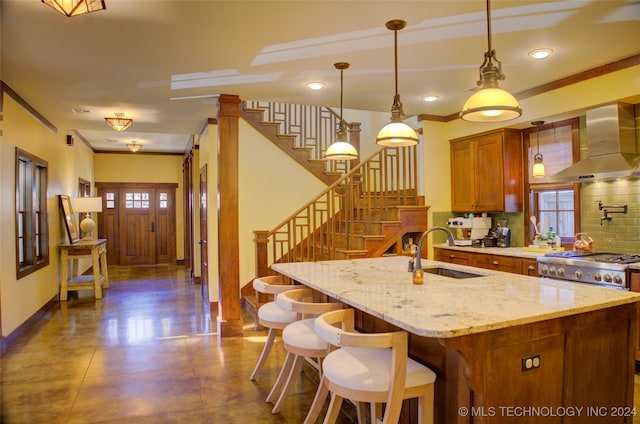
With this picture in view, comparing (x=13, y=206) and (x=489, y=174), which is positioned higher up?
(x=489, y=174)

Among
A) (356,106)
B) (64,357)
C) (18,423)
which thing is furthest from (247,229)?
(18,423)

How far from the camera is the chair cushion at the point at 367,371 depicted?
1.87 m

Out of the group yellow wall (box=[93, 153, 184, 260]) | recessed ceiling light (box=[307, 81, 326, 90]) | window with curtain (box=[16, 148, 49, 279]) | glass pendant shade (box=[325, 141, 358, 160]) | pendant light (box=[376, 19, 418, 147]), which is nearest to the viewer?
pendant light (box=[376, 19, 418, 147])

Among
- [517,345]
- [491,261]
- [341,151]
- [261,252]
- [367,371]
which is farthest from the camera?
[261,252]

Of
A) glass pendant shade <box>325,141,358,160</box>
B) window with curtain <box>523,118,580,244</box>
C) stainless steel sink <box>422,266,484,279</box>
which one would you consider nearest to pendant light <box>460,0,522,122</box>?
stainless steel sink <box>422,266,484,279</box>

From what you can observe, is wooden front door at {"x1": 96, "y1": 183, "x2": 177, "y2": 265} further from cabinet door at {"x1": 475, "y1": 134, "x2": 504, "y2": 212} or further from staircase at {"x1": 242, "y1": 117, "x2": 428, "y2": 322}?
cabinet door at {"x1": 475, "y1": 134, "x2": 504, "y2": 212}

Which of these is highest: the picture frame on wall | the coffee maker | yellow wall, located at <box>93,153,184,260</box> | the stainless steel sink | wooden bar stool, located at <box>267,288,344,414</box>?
yellow wall, located at <box>93,153,184,260</box>

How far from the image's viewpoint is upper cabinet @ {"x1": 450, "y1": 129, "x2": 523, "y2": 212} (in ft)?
16.4

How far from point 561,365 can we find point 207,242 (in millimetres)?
5130

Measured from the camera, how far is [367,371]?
1.95m

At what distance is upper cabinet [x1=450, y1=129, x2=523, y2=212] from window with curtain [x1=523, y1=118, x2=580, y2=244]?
14cm

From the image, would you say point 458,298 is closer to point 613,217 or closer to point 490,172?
point 613,217

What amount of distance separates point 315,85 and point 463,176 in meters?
2.49

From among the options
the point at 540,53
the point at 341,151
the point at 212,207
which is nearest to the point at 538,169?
the point at 540,53
